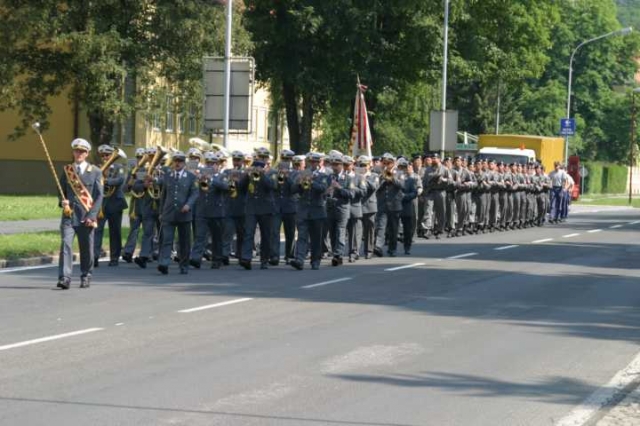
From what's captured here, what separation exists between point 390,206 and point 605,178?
3162 inches

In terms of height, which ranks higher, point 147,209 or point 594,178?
point 147,209

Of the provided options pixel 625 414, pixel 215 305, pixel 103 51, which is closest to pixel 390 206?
pixel 215 305

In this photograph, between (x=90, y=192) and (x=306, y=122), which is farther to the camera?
(x=306, y=122)

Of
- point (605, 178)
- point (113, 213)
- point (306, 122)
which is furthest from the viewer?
point (605, 178)

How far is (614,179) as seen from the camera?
106125 millimetres

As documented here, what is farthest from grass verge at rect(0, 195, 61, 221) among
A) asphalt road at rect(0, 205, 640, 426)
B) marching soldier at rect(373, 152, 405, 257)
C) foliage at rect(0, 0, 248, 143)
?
asphalt road at rect(0, 205, 640, 426)

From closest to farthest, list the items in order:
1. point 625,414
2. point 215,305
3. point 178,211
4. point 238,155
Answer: point 625,414 → point 215,305 → point 178,211 → point 238,155

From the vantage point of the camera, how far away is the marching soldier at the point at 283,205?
2173cm

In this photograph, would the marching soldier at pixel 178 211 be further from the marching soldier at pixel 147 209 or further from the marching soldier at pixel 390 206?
the marching soldier at pixel 390 206

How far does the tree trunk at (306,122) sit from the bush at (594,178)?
4674 cm

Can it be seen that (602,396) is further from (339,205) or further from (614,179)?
(614,179)

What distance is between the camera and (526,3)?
6222cm

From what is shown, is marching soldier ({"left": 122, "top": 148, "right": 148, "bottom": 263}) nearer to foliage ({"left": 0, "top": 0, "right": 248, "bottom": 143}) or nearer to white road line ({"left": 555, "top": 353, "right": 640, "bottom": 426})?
white road line ({"left": 555, "top": 353, "right": 640, "bottom": 426})

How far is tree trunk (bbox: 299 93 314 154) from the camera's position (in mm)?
52938
